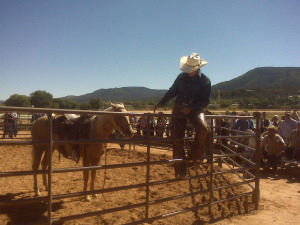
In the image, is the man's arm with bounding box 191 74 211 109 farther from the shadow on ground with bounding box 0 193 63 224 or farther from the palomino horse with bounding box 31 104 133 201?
the shadow on ground with bounding box 0 193 63 224

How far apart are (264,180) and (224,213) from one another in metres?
3.68

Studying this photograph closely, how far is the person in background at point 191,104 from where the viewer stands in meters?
3.58

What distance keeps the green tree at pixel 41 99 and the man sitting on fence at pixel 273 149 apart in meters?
56.5

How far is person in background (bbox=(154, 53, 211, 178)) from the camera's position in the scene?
3576mm

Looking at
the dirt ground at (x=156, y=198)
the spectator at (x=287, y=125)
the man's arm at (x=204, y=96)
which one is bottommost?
the dirt ground at (x=156, y=198)

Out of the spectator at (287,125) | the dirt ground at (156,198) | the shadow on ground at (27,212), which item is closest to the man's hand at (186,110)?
the dirt ground at (156,198)

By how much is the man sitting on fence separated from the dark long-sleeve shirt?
19.3ft

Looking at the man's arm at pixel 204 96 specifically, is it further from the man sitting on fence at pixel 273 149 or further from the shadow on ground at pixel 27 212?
the man sitting on fence at pixel 273 149

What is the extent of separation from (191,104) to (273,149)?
6.23m

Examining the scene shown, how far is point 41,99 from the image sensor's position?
60594 mm

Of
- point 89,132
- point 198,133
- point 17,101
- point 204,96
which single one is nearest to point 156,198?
point 89,132

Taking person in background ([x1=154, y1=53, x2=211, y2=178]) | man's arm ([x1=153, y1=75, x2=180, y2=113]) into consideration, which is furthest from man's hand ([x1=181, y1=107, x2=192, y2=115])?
man's arm ([x1=153, y1=75, x2=180, y2=113])

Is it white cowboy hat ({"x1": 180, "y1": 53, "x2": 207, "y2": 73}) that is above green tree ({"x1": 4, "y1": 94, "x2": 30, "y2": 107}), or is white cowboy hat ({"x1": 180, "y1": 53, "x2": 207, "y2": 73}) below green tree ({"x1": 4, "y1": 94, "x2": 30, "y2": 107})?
below

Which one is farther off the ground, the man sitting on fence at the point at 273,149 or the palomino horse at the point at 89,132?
the palomino horse at the point at 89,132
